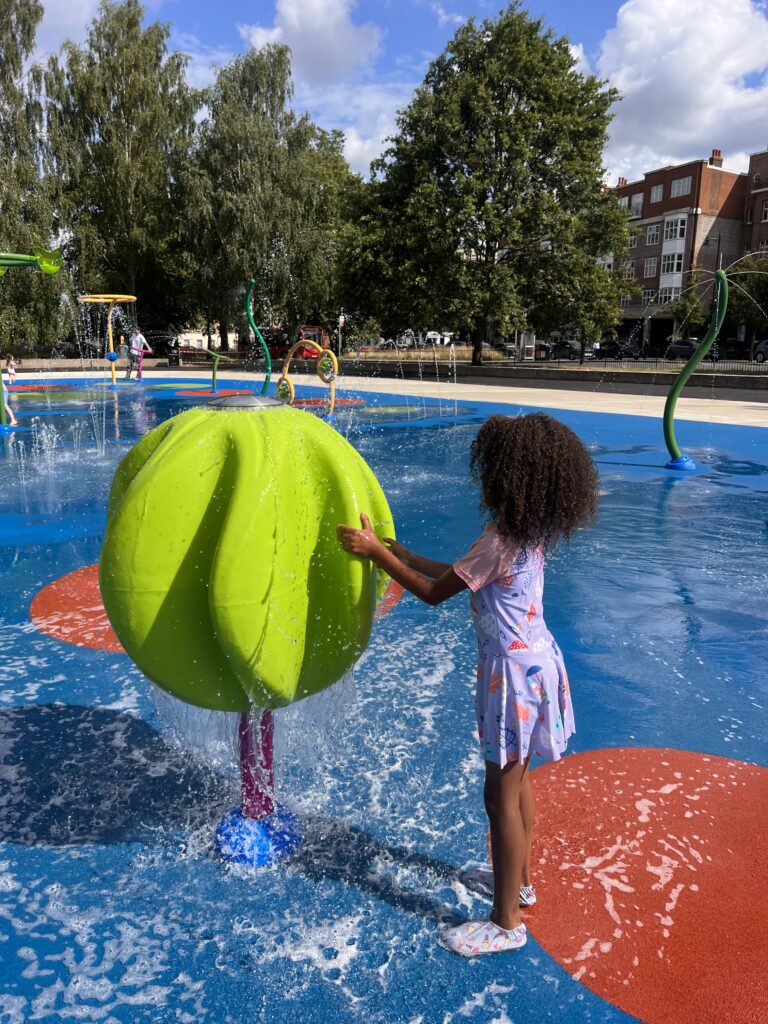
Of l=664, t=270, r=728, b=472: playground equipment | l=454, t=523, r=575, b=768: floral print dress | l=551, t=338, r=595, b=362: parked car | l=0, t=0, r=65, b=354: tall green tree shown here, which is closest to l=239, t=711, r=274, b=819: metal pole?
l=454, t=523, r=575, b=768: floral print dress

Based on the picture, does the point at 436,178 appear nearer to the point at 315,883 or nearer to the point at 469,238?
the point at 469,238

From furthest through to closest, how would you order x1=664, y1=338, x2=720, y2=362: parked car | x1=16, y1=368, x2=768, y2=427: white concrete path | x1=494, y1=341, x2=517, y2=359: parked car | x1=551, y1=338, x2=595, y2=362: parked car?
x1=494, y1=341, x2=517, y2=359: parked car
x1=551, y1=338, x2=595, y2=362: parked car
x1=664, y1=338, x2=720, y2=362: parked car
x1=16, y1=368, x2=768, y2=427: white concrete path

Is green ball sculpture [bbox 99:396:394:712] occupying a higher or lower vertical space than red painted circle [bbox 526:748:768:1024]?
higher

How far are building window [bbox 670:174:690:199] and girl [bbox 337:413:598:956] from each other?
6834 cm

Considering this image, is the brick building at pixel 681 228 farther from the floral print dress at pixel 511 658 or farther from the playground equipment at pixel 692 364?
the floral print dress at pixel 511 658

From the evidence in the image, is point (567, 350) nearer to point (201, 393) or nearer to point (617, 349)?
point (617, 349)

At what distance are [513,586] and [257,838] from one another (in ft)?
4.61

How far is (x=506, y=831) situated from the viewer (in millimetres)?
2275

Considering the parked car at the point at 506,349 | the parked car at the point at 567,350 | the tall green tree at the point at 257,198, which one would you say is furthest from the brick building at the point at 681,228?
the tall green tree at the point at 257,198

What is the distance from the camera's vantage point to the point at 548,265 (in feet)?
102

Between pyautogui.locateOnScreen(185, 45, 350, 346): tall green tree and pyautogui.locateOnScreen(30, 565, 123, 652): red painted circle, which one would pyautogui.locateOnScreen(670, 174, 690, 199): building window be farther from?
pyautogui.locateOnScreen(30, 565, 123, 652): red painted circle

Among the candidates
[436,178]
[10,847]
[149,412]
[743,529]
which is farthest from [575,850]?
[436,178]

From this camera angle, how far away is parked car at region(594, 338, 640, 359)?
52.7 m

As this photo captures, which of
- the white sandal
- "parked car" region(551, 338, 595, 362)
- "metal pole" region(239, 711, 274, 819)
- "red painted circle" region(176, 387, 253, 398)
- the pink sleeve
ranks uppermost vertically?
"parked car" region(551, 338, 595, 362)
